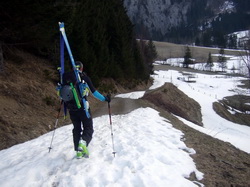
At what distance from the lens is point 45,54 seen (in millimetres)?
18000

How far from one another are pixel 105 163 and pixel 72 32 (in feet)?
53.4

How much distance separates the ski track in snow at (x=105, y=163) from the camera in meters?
4.98

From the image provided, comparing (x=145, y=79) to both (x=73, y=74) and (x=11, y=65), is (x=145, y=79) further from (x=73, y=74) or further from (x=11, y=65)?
(x=73, y=74)

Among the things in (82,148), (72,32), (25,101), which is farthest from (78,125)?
(72,32)

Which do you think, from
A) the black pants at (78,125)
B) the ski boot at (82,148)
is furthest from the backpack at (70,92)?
the ski boot at (82,148)

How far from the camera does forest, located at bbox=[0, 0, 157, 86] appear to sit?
11.4 metres

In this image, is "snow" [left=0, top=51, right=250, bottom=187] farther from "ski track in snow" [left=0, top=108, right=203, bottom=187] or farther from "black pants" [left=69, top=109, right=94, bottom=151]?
"black pants" [left=69, top=109, right=94, bottom=151]

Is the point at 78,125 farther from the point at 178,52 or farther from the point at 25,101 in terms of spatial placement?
the point at 178,52

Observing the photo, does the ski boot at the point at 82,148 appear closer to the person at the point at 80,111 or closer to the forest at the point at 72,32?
the person at the point at 80,111

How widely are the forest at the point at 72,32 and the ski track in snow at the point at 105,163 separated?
6.52 meters

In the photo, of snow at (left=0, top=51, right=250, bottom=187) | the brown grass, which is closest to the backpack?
snow at (left=0, top=51, right=250, bottom=187)

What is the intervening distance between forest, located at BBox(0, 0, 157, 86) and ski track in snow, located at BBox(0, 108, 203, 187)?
652 cm

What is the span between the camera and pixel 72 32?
19.8 meters

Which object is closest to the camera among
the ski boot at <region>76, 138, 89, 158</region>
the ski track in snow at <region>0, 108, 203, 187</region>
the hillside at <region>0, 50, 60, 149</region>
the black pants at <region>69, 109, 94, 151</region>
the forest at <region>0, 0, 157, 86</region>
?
the ski track in snow at <region>0, 108, 203, 187</region>
